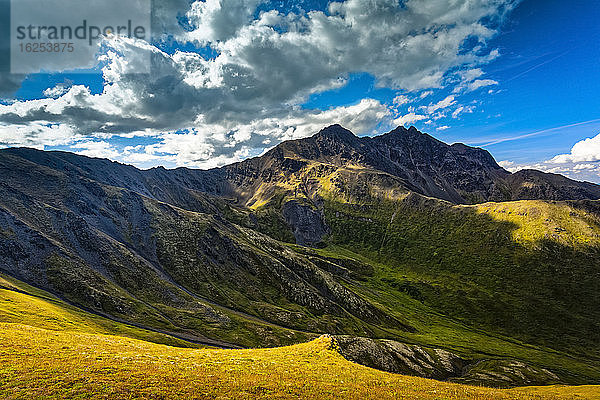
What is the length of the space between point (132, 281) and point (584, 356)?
285409 mm

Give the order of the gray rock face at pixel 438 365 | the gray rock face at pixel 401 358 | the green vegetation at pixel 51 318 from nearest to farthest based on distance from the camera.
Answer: the green vegetation at pixel 51 318 < the gray rock face at pixel 401 358 < the gray rock face at pixel 438 365

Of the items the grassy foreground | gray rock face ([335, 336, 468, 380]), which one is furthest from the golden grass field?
gray rock face ([335, 336, 468, 380])

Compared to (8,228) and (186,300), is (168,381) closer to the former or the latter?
(186,300)

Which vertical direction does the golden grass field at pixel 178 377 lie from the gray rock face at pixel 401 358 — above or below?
above

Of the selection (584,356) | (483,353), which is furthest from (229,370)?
(584,356)

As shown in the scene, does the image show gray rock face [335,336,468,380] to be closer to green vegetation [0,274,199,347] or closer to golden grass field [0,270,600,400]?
golden grass field [0,270,600,400]

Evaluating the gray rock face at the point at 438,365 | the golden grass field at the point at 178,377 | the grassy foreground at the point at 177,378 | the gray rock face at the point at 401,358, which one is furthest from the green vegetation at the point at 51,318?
the gray rock face at the point at 438,365

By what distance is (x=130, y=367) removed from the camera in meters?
38.5

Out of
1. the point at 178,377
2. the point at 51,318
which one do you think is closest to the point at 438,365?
the point at 178,377

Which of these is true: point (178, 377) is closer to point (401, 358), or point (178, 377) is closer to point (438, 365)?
point (401, 358)

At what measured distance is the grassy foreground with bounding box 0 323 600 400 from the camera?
30.1m

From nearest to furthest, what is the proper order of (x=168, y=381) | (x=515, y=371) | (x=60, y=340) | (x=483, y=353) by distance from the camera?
(x=168, y=381)
(x=60, y=340)
(x=515, y=371)
(x=483, y=353)

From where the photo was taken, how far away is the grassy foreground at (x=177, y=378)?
1186 inches

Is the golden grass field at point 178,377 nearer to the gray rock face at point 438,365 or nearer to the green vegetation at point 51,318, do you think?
the green vegetation at point 51,318
